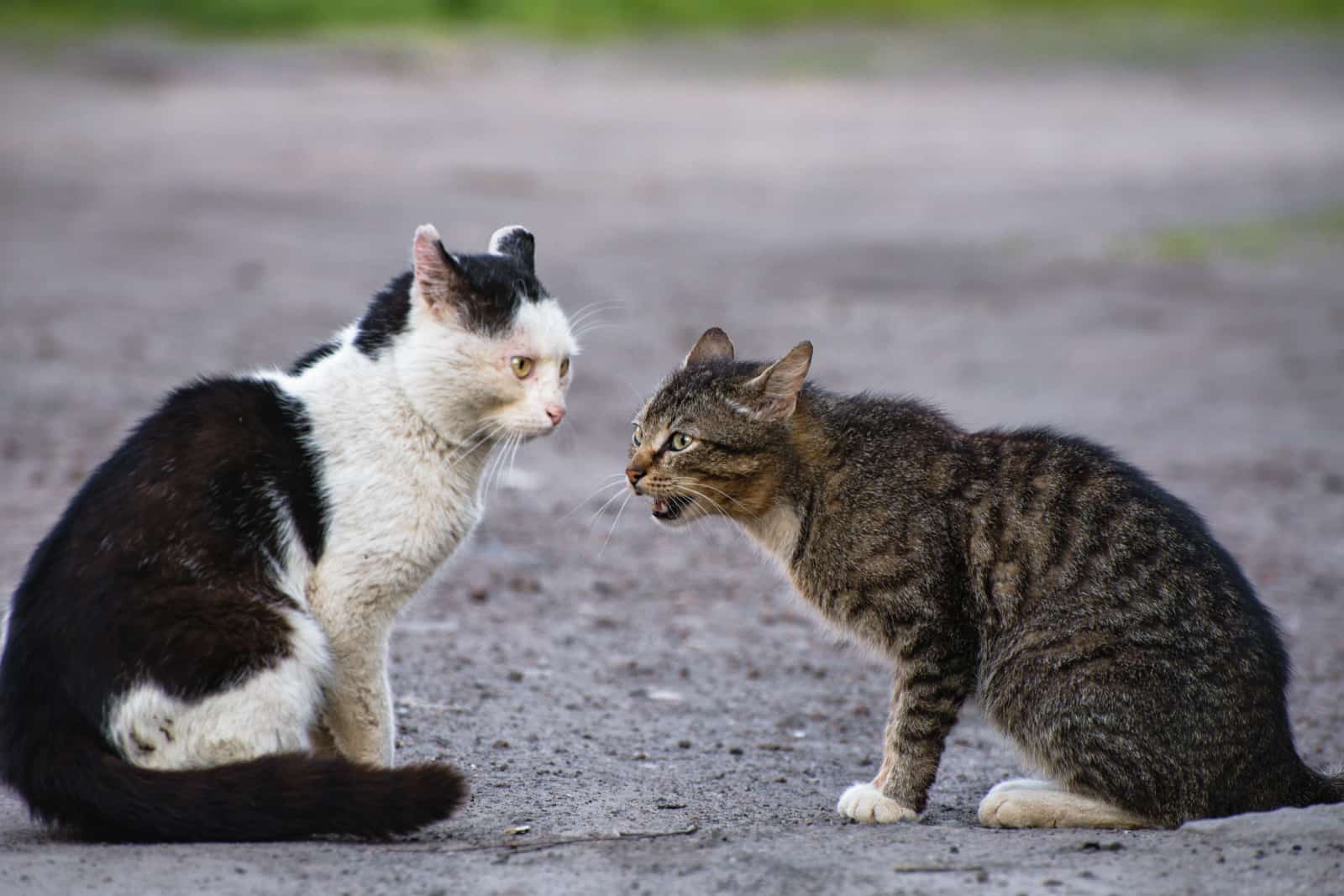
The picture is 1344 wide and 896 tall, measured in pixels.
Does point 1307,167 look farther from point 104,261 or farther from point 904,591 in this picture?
point 904,591

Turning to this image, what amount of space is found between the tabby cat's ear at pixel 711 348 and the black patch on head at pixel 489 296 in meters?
0.74

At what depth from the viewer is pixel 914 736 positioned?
15.0 feet

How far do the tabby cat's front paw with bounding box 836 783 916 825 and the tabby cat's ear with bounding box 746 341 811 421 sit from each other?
112 centimetres

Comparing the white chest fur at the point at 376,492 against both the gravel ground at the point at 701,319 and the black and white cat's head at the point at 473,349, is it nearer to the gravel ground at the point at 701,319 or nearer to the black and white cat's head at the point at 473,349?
the black and white cat's head at the point at 473,349

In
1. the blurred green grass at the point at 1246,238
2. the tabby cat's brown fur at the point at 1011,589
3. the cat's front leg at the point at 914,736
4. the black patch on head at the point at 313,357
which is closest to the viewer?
the tabby cat's brown fur at the point at 1011,589

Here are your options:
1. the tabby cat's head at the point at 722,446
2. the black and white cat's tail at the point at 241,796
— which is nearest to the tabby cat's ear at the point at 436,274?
the tabby cat's head at the point at 722,446

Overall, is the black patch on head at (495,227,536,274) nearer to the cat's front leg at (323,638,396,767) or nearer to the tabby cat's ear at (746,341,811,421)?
the tabby cat's ear at (746,341,811,421)

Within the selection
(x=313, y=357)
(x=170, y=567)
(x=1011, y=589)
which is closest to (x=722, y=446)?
(x=1011, y=589)

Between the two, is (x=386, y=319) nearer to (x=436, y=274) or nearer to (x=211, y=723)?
(x=436, y=274)

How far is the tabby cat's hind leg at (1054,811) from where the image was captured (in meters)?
4.35

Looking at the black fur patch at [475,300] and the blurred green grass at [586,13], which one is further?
the blurred green grass at [586,13]

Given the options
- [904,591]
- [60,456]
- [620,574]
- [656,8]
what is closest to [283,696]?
[904,591]

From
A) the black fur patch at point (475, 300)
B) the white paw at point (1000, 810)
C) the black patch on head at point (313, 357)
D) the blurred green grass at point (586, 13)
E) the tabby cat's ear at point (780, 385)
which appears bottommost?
the white paw at point (1000, 810)

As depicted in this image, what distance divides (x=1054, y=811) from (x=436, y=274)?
2.22 metres
